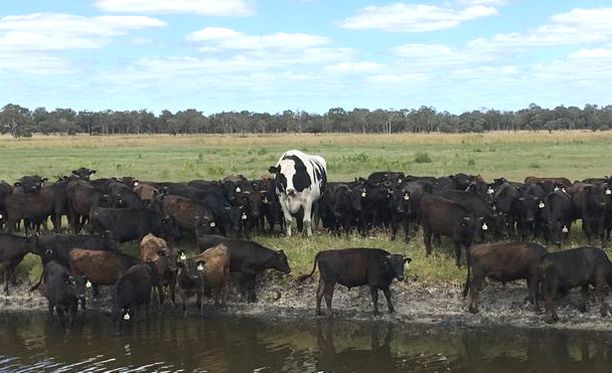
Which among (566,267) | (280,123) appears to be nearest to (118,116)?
(280,123)

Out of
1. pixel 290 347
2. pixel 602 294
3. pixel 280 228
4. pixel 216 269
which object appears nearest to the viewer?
pixel 290 347

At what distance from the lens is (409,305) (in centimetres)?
1311

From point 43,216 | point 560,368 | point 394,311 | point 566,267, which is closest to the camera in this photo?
point 560,368

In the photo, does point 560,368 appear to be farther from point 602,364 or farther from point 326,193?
point 326,193

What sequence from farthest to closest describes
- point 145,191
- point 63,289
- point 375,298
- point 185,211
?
1. point 145,191
2. point 185,211
3. point 375,298
4. point 63,289

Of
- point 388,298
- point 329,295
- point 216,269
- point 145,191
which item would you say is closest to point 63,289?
point 216,269

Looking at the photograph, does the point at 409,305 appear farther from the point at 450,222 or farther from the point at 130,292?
the point at 130,292

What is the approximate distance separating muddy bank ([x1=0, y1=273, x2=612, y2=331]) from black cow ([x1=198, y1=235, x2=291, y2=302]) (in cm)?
33

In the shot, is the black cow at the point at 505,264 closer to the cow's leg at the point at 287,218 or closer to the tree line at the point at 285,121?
the cow's leg at the point at 287,218

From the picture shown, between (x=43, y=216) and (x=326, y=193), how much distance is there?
6.63 metres

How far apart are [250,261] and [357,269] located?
83.3 inches

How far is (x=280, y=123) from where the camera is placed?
14000cm

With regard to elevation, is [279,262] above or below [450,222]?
below

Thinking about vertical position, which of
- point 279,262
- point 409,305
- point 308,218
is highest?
point 308,218
